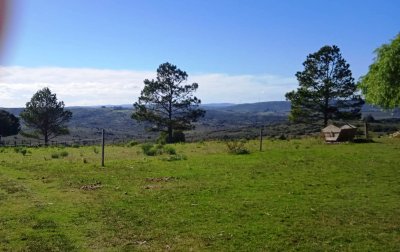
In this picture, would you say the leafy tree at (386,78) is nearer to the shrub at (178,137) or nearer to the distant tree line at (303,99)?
the distant tree line at (303,99)

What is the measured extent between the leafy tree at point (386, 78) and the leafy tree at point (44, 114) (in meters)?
55.1

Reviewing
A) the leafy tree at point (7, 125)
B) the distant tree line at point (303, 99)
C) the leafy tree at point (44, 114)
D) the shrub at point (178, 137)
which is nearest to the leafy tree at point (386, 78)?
the distant tree line at point (303, 99)

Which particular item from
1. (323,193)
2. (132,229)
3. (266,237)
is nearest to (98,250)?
(132,229)

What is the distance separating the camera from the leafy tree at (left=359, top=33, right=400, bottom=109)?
33.5 metres

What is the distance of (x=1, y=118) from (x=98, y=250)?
84.8m

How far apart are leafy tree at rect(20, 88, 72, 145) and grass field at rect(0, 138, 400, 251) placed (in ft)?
181

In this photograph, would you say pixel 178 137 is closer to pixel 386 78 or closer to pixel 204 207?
pixel 386 78

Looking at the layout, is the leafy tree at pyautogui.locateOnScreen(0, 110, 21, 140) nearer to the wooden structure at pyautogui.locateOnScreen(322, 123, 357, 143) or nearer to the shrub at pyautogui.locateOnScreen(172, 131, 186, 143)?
the shrub at pyautogui.locateOnScreen(172, 131, 186, 143)

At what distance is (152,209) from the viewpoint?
1270cm

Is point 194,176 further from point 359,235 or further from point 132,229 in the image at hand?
point 359,235

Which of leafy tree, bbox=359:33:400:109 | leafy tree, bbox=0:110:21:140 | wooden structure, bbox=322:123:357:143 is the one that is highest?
leafy tree, bbox=359:33:400:109

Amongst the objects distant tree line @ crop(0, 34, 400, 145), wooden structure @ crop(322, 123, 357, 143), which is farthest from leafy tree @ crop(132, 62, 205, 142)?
wooden structure @ crop(322, 123, 357, 143)

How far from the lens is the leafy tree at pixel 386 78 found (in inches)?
1319

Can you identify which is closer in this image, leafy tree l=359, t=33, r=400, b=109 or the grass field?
the grass field
